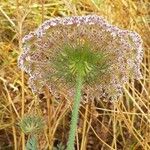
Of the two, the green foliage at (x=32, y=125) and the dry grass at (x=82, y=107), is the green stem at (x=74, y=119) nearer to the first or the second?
the green foliage at (x=32, y=125)

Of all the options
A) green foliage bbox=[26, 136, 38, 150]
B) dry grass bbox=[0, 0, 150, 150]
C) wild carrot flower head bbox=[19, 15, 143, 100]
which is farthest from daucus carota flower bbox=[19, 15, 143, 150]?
dry grass bbox=[0, 0, 150, 150]

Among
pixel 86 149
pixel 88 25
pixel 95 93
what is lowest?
pixel 86 149

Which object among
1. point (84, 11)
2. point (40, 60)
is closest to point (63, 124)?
point (84, 11)

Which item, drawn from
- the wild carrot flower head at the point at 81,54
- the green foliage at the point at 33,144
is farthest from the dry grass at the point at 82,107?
the wild carrot flower head at the point at 81,54

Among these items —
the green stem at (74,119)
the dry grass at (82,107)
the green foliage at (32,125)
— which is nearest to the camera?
the green stem at (74,119)

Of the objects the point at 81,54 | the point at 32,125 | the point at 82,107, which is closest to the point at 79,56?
the point at 81,54

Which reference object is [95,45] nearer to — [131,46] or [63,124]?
[131,46]
